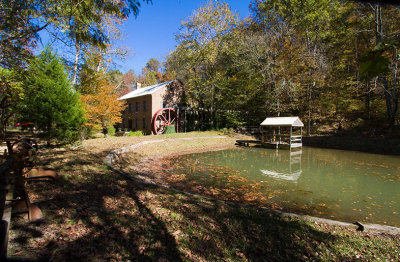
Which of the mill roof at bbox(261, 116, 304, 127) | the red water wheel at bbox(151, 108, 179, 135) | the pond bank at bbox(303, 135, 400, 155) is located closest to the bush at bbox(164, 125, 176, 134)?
the red water wheel at bbox(151, 108, 179, 135)

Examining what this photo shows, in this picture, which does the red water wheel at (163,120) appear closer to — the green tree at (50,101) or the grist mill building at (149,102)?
the grist mill building at (149,102)

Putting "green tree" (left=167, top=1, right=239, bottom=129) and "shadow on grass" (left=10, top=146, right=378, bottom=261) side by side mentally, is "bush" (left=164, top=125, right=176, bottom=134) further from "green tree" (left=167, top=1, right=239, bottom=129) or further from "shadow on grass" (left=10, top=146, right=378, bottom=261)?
"shadow on grass" (left=10, top=146, right=378, bottom=261)

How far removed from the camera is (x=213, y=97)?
2375cm

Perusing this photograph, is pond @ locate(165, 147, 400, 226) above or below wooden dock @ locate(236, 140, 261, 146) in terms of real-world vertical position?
below

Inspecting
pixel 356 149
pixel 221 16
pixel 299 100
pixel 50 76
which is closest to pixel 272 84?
pixel 299 100

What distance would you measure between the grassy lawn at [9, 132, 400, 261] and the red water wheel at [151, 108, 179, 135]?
17.2 meters

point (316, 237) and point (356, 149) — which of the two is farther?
point (356, 149)

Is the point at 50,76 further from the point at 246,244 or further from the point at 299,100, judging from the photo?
the point at 299,100

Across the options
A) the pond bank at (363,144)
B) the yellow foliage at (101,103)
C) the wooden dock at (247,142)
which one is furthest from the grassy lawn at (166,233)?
the pond bank at (363,144)

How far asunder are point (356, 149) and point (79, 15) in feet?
61.5

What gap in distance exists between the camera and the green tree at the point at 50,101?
29.5ft

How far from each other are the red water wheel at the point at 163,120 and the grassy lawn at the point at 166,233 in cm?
1716

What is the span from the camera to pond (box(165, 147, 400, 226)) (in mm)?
4902

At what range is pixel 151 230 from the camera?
319 cm
